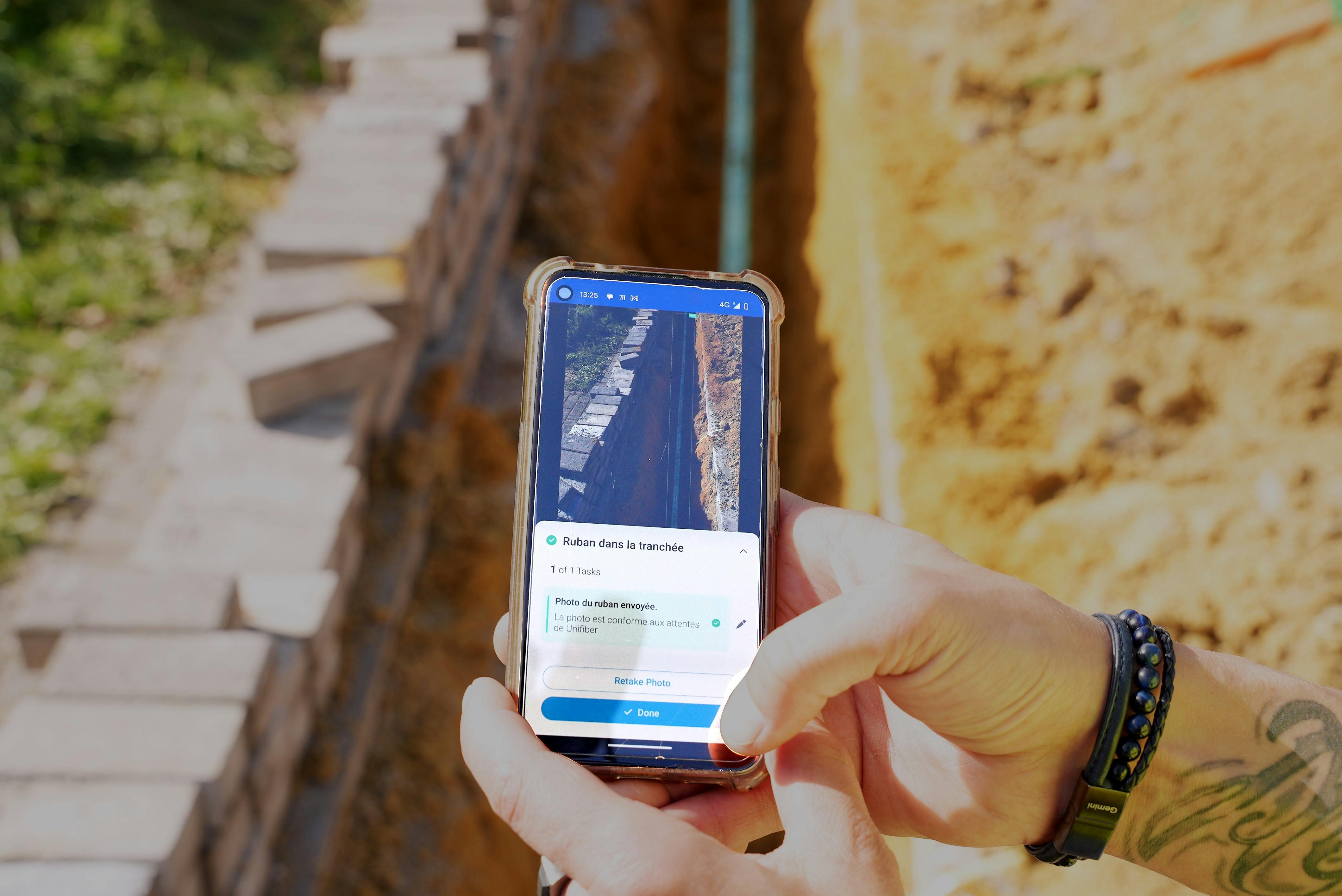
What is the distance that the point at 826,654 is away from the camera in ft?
4.08

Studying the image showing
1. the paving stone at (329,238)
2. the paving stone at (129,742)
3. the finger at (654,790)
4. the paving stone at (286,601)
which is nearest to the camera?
the finger at (654,790)

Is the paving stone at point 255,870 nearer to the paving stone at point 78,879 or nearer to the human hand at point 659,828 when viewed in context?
the paving stone at point 78,879

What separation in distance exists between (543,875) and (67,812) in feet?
3.58

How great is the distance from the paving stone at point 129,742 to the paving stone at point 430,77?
8.18ft

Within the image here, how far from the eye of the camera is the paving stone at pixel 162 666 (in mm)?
2016

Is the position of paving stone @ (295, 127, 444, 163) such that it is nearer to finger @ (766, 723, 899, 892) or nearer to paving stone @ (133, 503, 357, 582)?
paving stone @ (133, 503, 357, 582)

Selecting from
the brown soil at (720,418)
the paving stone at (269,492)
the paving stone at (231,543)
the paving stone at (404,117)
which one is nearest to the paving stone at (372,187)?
the paving stone at (404,117)

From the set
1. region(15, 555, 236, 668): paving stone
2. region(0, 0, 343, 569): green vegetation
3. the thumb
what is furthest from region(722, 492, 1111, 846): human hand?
region(0, 0, 343, 569): green vegetation

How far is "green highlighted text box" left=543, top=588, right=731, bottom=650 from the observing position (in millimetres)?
1479

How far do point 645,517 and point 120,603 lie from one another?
136 cm

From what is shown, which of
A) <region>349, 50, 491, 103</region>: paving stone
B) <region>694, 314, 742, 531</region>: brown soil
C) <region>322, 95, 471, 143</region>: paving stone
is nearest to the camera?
<region>694, 314, 742, 531</region>: brown soil

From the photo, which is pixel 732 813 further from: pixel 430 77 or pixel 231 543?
pixel 430 77

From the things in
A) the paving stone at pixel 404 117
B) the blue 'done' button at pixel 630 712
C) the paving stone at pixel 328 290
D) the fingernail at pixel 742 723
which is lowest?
the blue 'done' button at pixel 630 712

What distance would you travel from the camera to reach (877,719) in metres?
1.69
